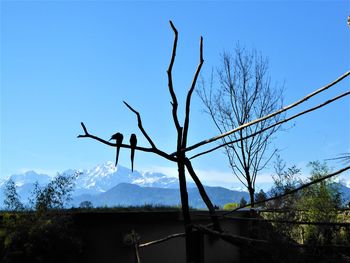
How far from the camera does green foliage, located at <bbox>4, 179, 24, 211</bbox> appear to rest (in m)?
4.84

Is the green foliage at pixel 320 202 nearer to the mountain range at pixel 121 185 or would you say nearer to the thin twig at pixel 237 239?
the thin twig at pixel 237 239

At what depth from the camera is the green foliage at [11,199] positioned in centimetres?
484

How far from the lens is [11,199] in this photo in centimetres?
486

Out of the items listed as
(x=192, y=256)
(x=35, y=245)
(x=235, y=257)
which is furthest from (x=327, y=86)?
(x=235, y=257)

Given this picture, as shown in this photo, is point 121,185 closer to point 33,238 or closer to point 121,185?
point 121,185

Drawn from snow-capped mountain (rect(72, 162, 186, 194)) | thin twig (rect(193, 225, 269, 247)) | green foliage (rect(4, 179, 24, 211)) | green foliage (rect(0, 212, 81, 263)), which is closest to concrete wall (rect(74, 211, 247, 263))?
green foliage (rect(0, 212, 81, 263))

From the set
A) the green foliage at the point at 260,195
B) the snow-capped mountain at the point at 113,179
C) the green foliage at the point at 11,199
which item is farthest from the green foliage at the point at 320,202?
the snow-capped mountain at the point at 113,179

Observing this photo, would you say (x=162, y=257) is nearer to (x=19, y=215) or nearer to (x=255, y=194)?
(x=19, y=215)

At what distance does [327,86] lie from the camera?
176 centimetres

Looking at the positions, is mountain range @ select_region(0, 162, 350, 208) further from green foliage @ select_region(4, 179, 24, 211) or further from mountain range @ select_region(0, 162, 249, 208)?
green foliage @ select_region(4, 179, 24, 211)

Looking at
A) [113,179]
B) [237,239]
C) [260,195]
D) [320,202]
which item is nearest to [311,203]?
[320,202]

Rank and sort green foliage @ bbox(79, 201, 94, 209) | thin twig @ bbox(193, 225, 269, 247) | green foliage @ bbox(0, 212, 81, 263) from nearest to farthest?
thin twig @ bbox(193, 225, 269, 247) < green foliage @ bbox(0, 212, 81, 263) < green foliage @ bbox(79, 201, 94, 209)

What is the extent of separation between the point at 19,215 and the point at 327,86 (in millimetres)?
3716

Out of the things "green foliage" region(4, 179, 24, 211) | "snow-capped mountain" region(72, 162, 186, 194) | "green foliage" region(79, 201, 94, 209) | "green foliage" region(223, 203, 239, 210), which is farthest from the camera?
"snow-capped mountain" region(72, 162, 186, 194)
